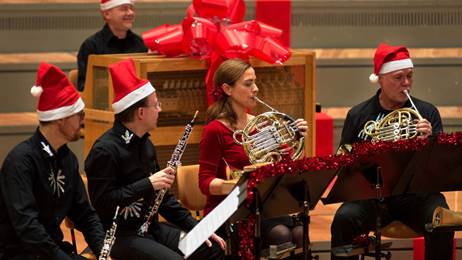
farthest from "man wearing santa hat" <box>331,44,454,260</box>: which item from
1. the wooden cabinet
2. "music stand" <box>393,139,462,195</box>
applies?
the wooden cabinet

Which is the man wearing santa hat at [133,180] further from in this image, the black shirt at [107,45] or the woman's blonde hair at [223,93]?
the black shirt at [107,45]

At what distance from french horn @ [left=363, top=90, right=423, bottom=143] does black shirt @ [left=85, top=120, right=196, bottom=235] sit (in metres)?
1.19

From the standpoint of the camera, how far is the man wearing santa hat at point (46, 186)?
4492 mm

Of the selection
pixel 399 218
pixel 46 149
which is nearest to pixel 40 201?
pixel 46 149

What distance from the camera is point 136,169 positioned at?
5.05 meters

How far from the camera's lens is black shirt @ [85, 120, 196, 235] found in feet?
16.1

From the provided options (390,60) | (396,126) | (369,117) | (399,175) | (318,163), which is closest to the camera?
(318,163)

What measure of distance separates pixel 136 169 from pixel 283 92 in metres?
2.17

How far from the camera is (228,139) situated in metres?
5.48

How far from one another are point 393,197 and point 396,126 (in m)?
0.45

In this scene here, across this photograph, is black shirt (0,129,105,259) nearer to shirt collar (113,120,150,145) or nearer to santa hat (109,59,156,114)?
shirt collar (113,120,150,145)

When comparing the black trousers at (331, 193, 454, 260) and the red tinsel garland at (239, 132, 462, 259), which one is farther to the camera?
the black trousers at (331, 193, 454, 260)

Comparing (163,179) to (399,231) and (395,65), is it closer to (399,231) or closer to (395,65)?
(399,231)

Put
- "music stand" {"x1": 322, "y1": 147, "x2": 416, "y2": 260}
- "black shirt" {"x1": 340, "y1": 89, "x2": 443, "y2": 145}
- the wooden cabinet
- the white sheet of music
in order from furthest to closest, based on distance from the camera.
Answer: the wooden cabinet
"black shirt" {"x1": 340, "y1": 89, "x2": 443, "y2": 145}
"music stand" {"x1": 322, "y1": 147, "x2": 416, "y2": 260}
the white sheet of music
